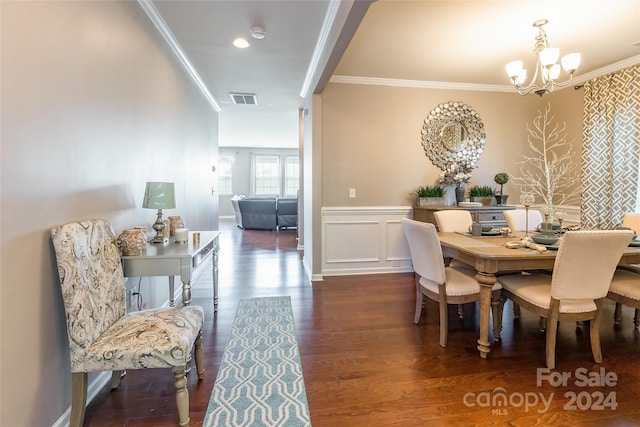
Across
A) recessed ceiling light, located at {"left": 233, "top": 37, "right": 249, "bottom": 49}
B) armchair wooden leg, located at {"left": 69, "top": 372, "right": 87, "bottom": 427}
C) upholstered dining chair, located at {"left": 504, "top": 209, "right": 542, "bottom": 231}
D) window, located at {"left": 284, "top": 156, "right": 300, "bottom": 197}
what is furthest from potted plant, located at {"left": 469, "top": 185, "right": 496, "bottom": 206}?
window, located at {"left": 284, "top": 156, "right": 300, "bottom": 197}

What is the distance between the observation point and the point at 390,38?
9.70 ft

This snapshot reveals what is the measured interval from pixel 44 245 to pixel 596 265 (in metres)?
3.08

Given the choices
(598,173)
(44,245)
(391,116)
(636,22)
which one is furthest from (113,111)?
(598,173)

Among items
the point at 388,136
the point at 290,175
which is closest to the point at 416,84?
the point at 388,136

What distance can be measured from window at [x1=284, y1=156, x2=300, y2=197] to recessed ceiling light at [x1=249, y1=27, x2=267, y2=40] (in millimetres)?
9003

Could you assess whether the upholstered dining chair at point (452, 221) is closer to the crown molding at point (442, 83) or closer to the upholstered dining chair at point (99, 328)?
the crown molding at point (442, 83)

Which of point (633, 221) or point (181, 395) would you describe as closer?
point (181, 395)

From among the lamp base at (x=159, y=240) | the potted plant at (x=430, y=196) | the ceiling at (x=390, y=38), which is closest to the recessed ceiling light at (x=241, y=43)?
the ceiling at (x=390, y=38)

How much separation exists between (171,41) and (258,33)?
35.2 inches

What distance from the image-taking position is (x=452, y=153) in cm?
430

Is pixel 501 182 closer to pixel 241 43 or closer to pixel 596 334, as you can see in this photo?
pixel 596 334

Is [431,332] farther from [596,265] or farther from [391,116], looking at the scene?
[391,116]

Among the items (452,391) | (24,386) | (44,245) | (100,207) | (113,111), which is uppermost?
(113,111)

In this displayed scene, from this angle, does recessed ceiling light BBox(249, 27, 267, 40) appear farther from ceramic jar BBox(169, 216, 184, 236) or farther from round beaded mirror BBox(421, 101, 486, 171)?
round beaded mirror BBox(421, 101, 486, 171)
